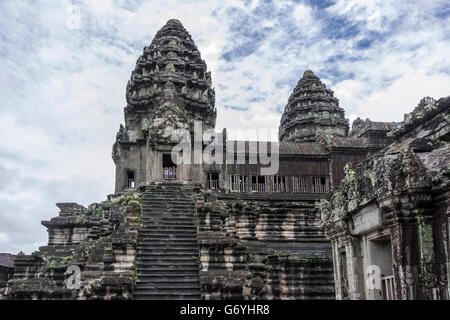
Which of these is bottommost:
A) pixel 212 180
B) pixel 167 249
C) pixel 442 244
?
pixel 442 244

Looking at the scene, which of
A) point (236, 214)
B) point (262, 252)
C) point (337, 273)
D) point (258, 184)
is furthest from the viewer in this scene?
point (258, 184)

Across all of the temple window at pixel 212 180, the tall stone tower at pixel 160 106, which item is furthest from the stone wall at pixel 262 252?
the tall stone tower at pixel 160 106

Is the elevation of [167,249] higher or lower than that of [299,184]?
lower

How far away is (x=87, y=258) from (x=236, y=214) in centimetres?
856

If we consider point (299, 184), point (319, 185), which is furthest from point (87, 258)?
point (319, 185)

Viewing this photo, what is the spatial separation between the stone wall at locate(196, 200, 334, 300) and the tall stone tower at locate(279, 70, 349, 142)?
55.0 feet

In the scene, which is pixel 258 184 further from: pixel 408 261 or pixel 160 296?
pixel 408 261

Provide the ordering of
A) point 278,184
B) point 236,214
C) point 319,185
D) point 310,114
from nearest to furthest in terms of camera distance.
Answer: point 236,214, point 278,184, point 319,185, point 310,114

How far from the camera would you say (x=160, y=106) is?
25859 mm

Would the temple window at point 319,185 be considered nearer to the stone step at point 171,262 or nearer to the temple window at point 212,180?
the temple window at point 212,180

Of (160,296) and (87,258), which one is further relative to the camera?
(87,258)

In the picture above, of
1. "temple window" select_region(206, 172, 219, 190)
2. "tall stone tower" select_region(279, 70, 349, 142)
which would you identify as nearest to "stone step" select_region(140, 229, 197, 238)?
"temple window" select_region(206, 172, 219, 190)

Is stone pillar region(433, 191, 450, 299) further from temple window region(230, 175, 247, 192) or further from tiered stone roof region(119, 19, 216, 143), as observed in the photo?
tiered stone roof region(119, 19, 216, 143)

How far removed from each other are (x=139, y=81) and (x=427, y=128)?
23.0 meters
